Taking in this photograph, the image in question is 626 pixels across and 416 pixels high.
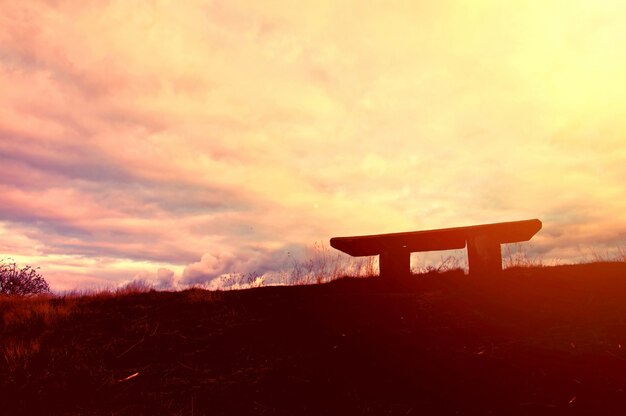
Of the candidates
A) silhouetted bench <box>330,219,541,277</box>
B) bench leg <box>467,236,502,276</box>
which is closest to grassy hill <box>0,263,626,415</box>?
bench leg <box>467,236,502,276</box>

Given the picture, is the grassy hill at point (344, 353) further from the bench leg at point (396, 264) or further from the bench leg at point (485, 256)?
the bench leg at point (396, 264)

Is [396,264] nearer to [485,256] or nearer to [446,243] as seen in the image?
[446,243]

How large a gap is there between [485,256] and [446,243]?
2.88ft

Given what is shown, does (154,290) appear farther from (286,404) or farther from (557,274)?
(557,274)

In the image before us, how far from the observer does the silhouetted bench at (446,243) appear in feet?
26.8

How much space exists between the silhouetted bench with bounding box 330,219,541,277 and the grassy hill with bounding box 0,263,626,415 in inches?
20.3

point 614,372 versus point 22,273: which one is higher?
point 22,273

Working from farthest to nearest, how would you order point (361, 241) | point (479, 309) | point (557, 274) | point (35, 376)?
point (361, 241), point (557, 274), point (479, 309), point (35, 376)

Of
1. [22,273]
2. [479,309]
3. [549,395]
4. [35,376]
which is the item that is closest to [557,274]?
[479,309]

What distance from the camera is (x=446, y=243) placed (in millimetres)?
9094

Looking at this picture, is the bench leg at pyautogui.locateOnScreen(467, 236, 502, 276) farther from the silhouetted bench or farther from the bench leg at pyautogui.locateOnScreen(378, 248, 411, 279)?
the bench leg at pyautogui.locateOnScreen(378, 248, 411, 279)

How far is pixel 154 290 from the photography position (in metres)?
10.5

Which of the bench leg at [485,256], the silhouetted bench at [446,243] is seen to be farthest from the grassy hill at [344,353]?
the silhouetted bench at [446,243]

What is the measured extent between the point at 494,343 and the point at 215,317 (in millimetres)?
4157
